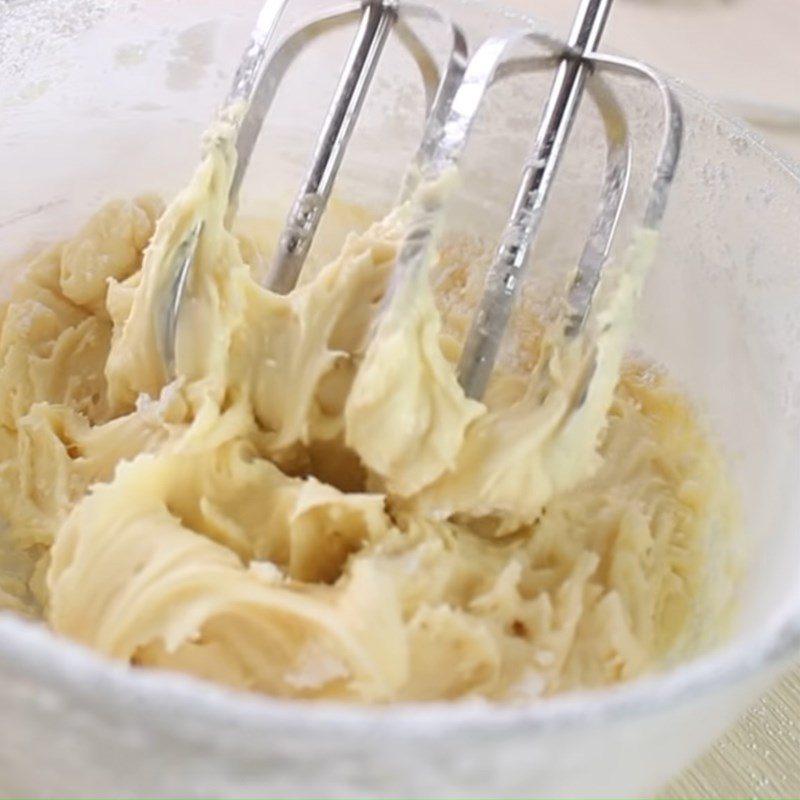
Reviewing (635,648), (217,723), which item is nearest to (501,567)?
(635,648)

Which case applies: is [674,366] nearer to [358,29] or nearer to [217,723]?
[358,29]

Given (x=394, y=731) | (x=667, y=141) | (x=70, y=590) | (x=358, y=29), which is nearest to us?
(x=394, y=731)

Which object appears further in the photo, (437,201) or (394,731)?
(437,201)

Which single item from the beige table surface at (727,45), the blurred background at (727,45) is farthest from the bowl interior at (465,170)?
the blurred background at (727,45)

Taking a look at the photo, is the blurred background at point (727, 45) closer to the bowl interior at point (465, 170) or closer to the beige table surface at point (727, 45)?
the beige table surface at point (727, 45)

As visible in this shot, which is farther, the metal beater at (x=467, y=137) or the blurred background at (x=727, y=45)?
the blurred background at (x=727, y=45)

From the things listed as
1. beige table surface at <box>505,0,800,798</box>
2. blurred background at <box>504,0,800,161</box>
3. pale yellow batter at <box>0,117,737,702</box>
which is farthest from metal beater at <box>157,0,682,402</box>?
blurred background at <box>504,0,800,161</box>

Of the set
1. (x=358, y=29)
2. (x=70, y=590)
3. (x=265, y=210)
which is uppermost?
(x=358, y=29)
